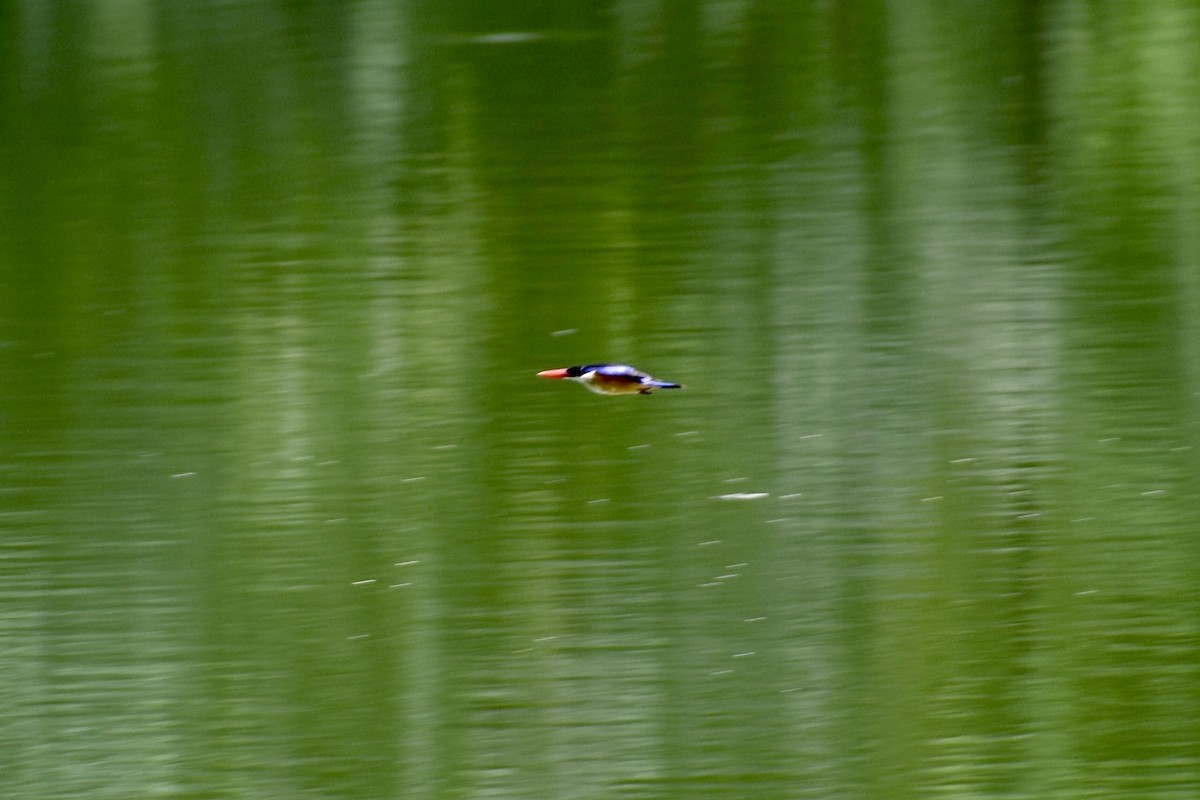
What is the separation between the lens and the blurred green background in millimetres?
1210

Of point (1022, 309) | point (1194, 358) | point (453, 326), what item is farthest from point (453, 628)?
point (1194, 358)

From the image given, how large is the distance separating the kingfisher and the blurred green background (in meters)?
0.02

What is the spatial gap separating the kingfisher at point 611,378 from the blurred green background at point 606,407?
0.06ft

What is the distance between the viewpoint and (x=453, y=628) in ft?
3.99

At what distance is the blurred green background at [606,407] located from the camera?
1210 mm

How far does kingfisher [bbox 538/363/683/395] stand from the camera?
3.94ft

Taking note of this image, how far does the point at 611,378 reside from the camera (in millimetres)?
1204

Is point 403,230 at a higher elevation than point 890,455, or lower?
higher

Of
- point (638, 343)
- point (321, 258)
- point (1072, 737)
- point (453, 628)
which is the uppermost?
point (321, 258)

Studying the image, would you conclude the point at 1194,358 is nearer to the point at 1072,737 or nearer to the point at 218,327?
the point at 1072,737

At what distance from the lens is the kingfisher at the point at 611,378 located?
120 cm

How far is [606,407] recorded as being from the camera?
4.01 feet

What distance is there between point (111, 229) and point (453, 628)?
0.59 meters

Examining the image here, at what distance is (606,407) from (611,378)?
0.04m
